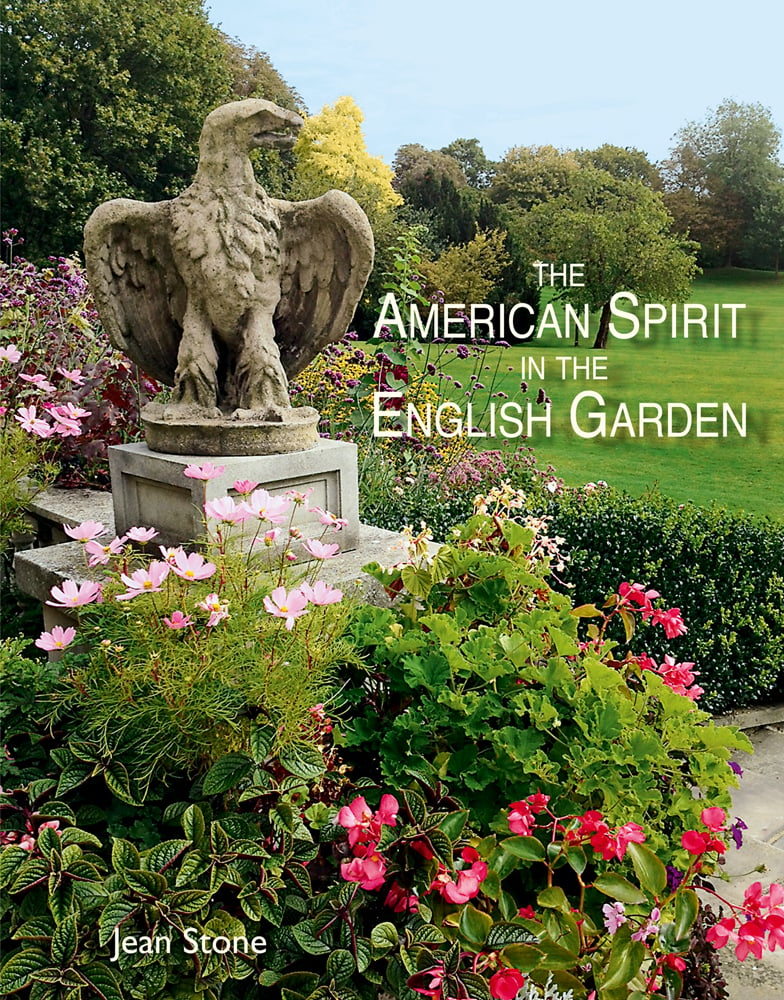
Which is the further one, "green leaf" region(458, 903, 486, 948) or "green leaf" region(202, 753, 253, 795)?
"green leaf" region(202, 753, 253, 795)

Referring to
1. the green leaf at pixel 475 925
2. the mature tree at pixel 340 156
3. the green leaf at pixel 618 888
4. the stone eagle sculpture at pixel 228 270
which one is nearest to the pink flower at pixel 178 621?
the green leaf at pixel 475 925

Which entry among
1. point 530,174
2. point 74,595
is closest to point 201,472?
point 74,595

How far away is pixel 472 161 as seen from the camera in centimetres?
3309

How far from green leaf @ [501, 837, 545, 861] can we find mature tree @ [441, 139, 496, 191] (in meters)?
32.1

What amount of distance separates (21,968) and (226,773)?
1.52 ft

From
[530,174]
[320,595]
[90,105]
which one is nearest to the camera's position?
[320,595]

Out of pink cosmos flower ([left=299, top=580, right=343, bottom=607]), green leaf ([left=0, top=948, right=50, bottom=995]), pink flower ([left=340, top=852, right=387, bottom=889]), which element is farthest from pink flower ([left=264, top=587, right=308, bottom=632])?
green leaf ([left=0, top=948, right=50, bottom=995])

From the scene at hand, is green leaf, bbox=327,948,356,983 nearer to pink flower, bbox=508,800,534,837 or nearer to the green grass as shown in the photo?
pink flower, bbox=508,800,534,837

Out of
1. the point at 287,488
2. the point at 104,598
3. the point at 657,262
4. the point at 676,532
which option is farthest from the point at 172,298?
the point at 657,262

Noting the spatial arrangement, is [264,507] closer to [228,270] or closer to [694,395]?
[228,270]

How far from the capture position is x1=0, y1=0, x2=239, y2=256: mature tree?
62.7ft

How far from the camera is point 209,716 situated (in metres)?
1.68

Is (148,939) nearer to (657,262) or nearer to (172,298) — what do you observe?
(172,298)

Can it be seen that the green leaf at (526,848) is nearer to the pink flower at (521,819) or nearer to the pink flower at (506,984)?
the pink flower at (521,819)
